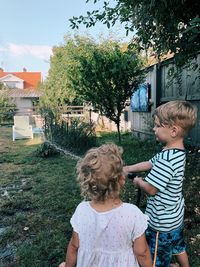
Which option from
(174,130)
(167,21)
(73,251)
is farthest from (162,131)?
(167,21)

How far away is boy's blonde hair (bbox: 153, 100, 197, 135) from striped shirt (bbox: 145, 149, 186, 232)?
16 centimetres

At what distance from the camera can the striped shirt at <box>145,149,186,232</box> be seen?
1.91 meters

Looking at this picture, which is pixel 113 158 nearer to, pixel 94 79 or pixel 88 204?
pixel 88 204

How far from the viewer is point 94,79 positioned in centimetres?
957

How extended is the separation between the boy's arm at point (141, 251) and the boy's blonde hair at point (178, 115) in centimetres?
68

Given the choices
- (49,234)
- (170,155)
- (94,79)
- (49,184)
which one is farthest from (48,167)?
(170,155)

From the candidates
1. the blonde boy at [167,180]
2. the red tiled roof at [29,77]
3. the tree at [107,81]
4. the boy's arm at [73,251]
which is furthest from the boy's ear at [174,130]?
the red tiled roof at [29,77]

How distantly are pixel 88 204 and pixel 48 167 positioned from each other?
5962mm

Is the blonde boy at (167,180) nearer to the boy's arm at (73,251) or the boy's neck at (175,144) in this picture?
the boy's neck at (175,144)

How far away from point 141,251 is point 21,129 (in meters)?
13.8

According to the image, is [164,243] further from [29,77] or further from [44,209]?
[29,77]

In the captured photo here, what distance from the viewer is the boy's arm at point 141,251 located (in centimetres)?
159

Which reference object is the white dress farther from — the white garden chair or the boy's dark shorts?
the white garden chair

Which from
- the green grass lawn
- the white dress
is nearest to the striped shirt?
the white dress
